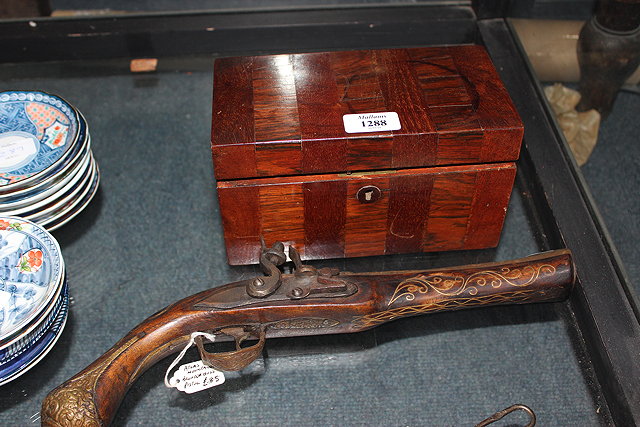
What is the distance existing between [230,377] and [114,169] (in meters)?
0.76

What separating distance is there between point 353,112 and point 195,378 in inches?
25.7

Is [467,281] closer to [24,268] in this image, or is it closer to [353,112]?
[353,112]

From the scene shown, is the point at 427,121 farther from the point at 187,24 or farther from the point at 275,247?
the point at 187,24

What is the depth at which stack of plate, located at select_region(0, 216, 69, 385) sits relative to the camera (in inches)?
57.8

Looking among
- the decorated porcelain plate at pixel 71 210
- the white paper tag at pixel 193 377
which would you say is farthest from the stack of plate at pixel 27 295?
the white paper tag at pixel 193 377

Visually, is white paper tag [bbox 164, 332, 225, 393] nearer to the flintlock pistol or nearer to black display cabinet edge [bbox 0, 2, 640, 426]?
the flintlock pistol

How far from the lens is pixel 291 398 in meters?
1.56

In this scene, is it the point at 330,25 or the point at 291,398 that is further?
the point at 330,25

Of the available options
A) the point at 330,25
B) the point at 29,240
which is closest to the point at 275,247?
the point at 29,240

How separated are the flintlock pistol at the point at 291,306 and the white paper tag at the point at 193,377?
0.18 feet

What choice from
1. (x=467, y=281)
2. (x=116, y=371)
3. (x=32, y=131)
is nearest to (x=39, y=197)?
(x=32, y=131)

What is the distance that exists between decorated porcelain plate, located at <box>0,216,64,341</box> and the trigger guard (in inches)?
13.6

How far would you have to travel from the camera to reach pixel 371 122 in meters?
1.50

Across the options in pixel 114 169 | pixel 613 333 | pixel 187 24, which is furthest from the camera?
pixel 187 24
